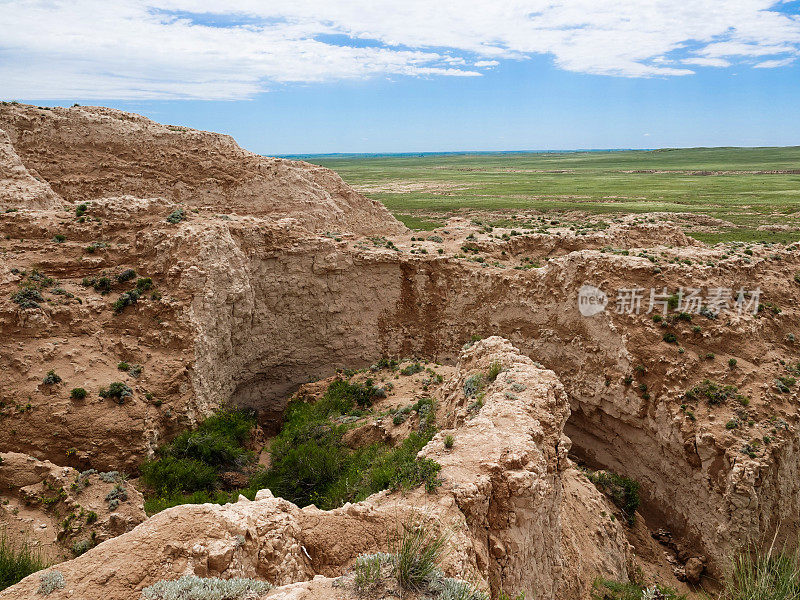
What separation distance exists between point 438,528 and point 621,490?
13411mm

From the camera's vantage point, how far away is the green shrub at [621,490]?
17859 mm

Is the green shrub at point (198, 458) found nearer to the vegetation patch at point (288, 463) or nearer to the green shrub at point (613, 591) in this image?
the vegetation patch at point (288, 463)

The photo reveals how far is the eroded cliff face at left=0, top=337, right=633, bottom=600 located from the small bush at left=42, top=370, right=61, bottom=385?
31.5ft

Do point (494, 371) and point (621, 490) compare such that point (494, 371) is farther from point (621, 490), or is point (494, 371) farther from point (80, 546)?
point (80, 546)

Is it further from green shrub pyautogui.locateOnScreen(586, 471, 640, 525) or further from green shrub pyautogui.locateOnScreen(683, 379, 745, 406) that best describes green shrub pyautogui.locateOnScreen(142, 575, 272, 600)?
green shrub pyautogui.locateOnScreen(683, 379, 745, 406)

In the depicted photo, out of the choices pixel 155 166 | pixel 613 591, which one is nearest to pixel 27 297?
pixel 155 166

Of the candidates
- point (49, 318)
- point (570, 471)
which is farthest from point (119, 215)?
point (570, 471)

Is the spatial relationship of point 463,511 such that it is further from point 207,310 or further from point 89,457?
point 207,310

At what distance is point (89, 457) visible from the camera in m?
14.4

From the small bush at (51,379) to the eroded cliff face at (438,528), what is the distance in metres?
9.59

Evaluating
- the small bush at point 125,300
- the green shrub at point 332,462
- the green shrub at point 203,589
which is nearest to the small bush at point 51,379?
the small bush at point 125,300

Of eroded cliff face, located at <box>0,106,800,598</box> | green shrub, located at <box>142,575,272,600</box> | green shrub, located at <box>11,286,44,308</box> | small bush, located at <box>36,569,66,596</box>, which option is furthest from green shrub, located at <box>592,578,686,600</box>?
green shrub, located at <box>11,286,44,308</box>

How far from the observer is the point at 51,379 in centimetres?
1484

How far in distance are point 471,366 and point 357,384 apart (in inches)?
279
